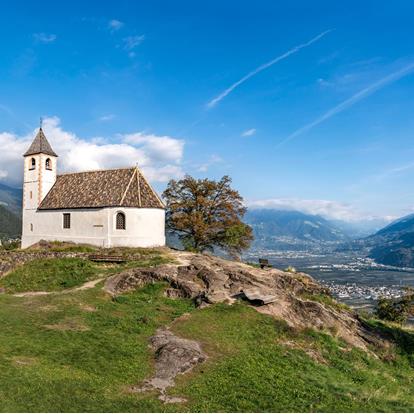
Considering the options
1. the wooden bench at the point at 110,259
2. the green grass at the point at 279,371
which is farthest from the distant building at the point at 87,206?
the green grass at the point at 279,371

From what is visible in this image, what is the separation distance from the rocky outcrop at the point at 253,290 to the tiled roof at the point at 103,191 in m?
11.4

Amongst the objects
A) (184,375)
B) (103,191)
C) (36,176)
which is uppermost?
(36,176)

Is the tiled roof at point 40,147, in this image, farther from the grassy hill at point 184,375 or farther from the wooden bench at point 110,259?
the grassy hill at point 184,375

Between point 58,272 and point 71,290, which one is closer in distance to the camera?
point 71,290

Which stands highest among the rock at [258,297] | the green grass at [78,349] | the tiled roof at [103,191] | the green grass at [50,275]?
the tiled roof at [103,191]

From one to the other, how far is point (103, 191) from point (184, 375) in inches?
1217

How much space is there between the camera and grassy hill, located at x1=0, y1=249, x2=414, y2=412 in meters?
15.5

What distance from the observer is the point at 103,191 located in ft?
149

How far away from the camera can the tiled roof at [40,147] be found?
49.5 m

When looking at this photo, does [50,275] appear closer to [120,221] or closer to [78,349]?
[120,221]

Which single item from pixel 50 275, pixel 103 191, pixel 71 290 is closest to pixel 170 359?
pixel 71 290

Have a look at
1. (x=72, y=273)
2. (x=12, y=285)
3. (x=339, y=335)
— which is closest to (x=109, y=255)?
(x=72, y=273)

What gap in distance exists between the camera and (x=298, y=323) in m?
26.5

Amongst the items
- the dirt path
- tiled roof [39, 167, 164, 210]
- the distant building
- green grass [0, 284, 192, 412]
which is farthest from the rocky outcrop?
tiled roof [39, 167, 164, 210]
